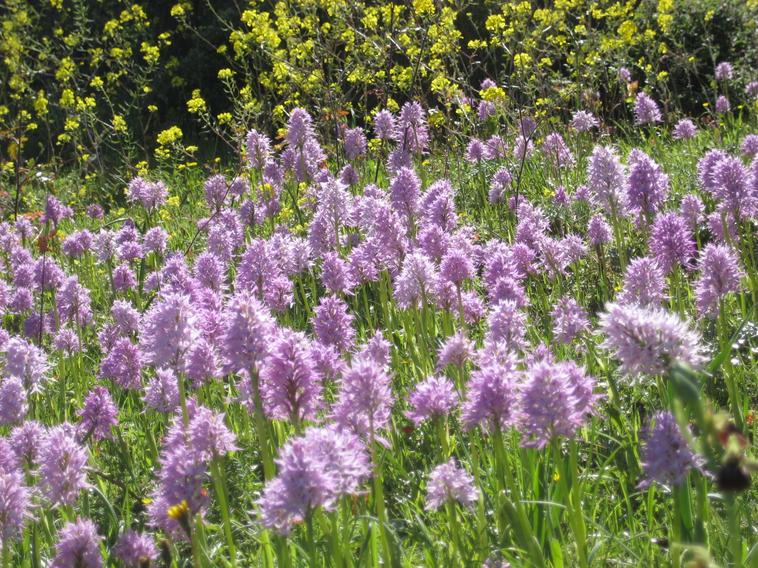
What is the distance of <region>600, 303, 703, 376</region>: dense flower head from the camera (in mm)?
1919

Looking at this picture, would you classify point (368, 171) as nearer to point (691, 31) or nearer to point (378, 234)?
point (378, 234)

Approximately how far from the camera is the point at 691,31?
1161 cm

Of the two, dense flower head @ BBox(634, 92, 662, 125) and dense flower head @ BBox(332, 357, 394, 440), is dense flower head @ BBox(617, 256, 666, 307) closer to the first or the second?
dense flower head @ BBox(332, 357, 394, 440)

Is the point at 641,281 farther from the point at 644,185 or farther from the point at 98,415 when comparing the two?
the point at 98,415

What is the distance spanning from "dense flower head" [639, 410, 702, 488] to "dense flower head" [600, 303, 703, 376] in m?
0.13

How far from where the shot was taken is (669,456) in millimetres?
1906

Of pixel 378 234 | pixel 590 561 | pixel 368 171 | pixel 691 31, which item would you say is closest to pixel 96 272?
pixel 368 171

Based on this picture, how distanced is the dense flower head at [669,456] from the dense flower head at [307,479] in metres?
0.60

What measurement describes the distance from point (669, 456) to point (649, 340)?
239 millimetres

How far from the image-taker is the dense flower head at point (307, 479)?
6.17ft

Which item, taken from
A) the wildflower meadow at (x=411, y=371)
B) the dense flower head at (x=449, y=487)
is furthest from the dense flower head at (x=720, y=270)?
the dense flower head at (x=449, y=487)

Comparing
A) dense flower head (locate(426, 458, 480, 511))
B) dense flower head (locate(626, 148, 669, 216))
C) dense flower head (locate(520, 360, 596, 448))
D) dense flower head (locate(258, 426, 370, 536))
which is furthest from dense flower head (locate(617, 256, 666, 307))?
dense flower head (locate(258, 426, 370, 536))

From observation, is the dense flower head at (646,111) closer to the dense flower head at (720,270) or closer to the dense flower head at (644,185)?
the dense flower head at (644,185)

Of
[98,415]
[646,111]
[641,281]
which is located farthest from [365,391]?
[646,111]
